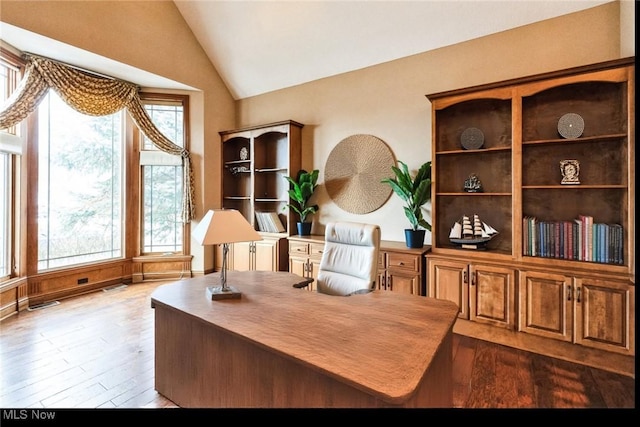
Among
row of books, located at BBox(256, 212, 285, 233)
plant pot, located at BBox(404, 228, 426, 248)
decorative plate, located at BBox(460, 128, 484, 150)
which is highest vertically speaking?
decorative plate, located at BBox(460, 128, 484, 150)

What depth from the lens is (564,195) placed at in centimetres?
268

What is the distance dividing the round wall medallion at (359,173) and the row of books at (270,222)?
812mm

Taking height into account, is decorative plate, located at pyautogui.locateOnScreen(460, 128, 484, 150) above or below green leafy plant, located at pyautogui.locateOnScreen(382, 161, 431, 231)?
above

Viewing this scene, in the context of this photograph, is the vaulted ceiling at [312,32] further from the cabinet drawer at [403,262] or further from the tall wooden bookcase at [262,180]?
the cabinet drawer at [403,262]

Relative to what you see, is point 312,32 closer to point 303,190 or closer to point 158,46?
point 303,190

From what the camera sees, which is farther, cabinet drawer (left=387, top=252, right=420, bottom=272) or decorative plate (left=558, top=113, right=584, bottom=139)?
cabinet drawer (left=387, top=252, right=420, bottom=272)

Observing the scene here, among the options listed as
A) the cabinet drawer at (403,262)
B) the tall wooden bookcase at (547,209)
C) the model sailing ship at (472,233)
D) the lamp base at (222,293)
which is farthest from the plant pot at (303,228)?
the lamp base at (222,293)

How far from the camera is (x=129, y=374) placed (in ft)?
7.05

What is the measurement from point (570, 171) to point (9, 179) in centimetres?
537

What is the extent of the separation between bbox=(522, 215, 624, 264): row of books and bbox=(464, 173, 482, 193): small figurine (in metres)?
0.47

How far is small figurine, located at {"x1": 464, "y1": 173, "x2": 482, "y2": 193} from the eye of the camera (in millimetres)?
2953

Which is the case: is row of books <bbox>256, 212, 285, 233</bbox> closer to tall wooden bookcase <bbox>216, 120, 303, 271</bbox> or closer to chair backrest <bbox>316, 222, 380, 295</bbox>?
tall wooden bookcase <bbox>216, 120, 303, 271</bbox>

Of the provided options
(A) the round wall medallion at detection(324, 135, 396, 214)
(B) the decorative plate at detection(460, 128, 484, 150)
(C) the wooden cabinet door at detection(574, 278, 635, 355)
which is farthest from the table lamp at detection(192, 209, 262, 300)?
(C) the wooden cabinet door at detection(574, 278, 635, 355)

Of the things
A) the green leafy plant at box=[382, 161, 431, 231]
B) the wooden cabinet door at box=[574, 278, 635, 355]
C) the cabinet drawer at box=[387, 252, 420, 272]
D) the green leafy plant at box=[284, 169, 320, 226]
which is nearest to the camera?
the wooden cabinet door at box=[574, 278, 635, 355]
